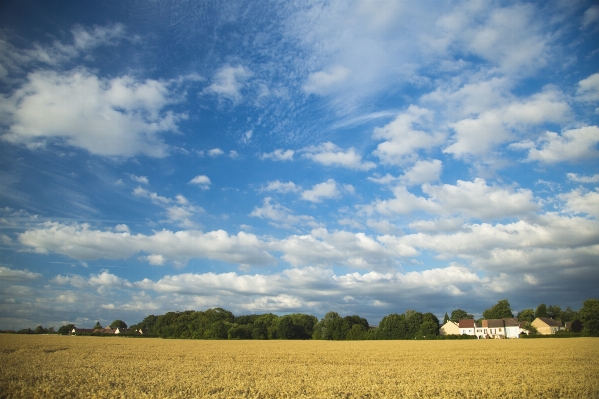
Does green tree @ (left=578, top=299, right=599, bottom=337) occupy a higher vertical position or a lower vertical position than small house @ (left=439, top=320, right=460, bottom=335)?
higher

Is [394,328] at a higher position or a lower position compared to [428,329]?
lower

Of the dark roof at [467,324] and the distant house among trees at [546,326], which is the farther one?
the dark roof at [467,324]

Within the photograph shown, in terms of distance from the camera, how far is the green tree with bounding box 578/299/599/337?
75.1 m

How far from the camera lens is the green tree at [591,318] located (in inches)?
2958

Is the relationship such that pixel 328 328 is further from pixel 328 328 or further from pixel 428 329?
pixel 428 329

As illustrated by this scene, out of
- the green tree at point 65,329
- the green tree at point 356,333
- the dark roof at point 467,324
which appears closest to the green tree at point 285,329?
the green tree at point 356,333

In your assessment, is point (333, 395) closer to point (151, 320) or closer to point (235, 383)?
point (235, 383)

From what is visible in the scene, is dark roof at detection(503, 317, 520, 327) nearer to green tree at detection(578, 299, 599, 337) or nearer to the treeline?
the treeline

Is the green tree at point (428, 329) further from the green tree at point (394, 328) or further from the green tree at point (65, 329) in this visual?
the green tree at point (65, 329)

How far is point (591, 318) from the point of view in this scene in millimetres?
75938

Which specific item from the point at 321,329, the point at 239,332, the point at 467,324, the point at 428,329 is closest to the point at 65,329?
the point at 239,332

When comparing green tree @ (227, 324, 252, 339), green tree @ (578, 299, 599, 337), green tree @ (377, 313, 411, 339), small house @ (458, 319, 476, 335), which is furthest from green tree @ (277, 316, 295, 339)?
green tree @ (578, 299, 599, 337)

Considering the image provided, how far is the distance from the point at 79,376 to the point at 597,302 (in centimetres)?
9764

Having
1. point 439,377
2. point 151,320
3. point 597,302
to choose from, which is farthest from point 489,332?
point 151,320
